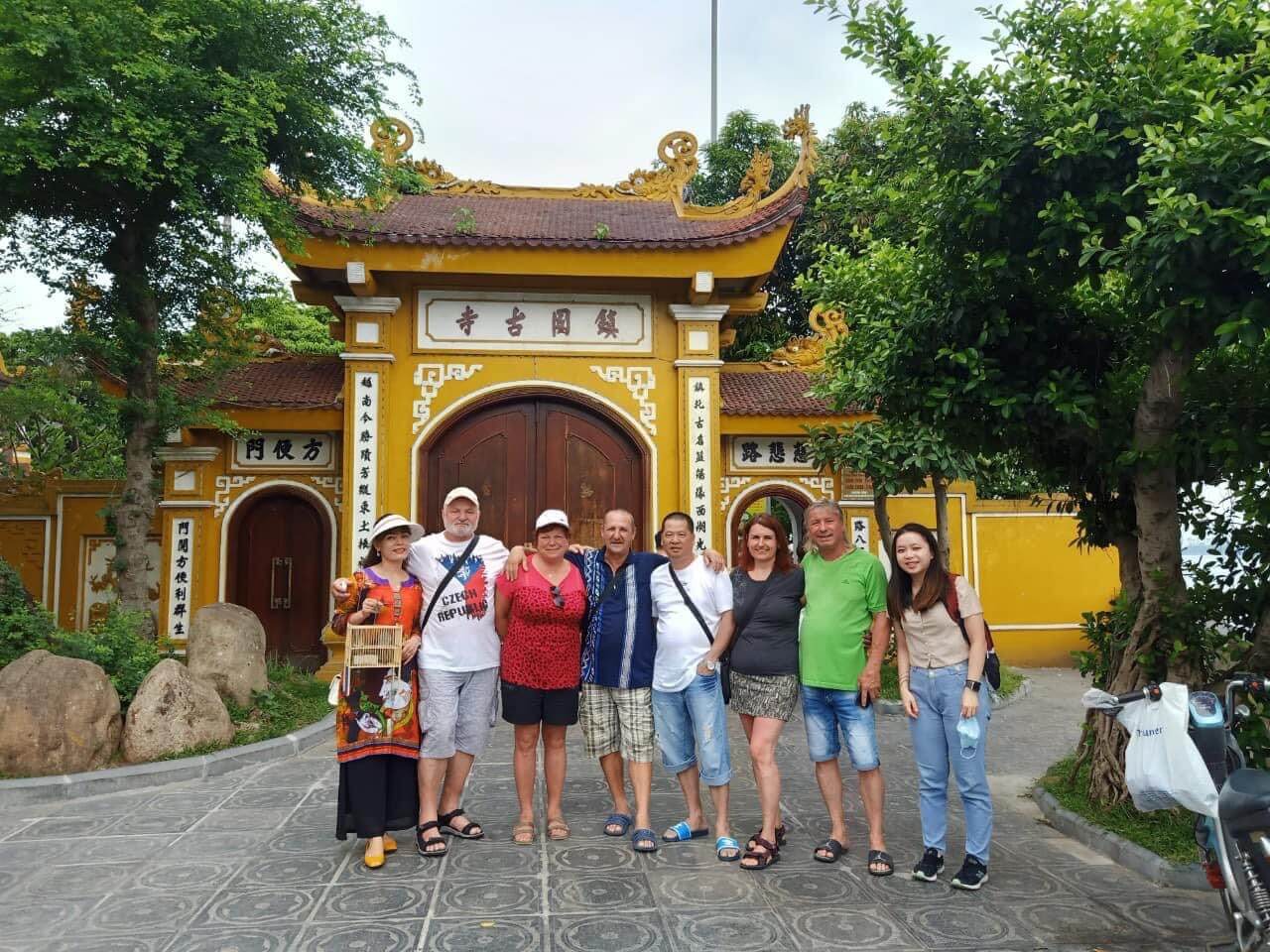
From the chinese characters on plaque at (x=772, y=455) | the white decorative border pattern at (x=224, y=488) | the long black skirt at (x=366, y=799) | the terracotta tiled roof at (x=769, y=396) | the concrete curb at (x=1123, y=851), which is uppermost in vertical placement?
the terracotta tiled roof at (x=769, y=396)

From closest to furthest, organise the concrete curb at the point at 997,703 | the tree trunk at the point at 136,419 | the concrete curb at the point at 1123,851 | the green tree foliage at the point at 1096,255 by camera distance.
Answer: the green tree foliage at the point at 1096,255, the concrete curb at the point at 1123,851, the tree trunk at the point at 136,419, the concrete curb at the point at 997,703

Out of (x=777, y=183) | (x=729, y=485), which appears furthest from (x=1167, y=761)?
(x=777, y=183)

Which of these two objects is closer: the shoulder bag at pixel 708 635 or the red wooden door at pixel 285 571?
the shoulder bag at pixel 708 635

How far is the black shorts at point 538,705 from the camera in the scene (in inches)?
159

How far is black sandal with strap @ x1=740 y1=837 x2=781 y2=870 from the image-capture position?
12.3 ft

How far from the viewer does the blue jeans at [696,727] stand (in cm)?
392

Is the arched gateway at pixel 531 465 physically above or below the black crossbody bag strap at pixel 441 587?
above

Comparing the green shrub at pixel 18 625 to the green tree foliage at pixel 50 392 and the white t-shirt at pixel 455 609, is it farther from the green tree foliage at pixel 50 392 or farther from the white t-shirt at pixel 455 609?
the white t-shirt at pixel 455 609

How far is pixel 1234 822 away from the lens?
8.96 ft

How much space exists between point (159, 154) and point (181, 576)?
184 inches

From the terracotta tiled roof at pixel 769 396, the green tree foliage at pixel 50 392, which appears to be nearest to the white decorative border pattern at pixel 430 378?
the green tree foliage at pixel 50 392

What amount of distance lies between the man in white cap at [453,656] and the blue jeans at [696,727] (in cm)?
85

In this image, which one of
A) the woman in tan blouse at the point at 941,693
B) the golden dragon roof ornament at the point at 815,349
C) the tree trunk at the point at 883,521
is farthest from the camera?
the golden dragon roof ornament at the point at 815,349

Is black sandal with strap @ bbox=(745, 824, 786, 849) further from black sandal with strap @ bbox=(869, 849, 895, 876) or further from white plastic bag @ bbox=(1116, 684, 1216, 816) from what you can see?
white plastic bag @ bbox=(1116, 684, 1216, 816)
